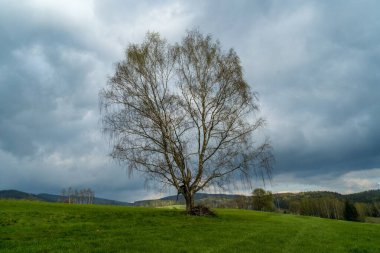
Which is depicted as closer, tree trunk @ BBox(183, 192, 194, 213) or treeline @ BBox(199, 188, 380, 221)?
tree trunk @ BBox(183, 192, 194, 213)

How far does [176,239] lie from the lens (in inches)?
669

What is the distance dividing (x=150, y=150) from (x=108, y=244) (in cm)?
1638

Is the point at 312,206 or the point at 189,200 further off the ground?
the point at 189,200

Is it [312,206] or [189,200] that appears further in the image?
[312,206]

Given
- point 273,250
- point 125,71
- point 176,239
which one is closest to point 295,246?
point 273,250

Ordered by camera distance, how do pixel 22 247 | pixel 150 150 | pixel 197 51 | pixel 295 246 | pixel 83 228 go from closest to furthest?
pixel 22 247, pixel 295 246, pixel 83 228, pixel 150 150, pixel 197 51

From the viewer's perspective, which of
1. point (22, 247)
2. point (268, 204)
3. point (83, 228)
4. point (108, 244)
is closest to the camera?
point (22, 247)

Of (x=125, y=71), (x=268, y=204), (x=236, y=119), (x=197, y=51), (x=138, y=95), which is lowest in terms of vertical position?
(x=268, y=204)

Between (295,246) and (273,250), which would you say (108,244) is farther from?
(295,246)

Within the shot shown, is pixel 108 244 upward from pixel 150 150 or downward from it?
downward

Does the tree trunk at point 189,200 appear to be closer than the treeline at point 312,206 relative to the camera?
Yes

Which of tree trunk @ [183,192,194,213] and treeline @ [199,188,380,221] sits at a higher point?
tree trunk @ [183,192,194,213]

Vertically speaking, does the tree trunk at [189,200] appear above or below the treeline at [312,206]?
above

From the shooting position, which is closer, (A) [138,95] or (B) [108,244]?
(B) [108,244]
